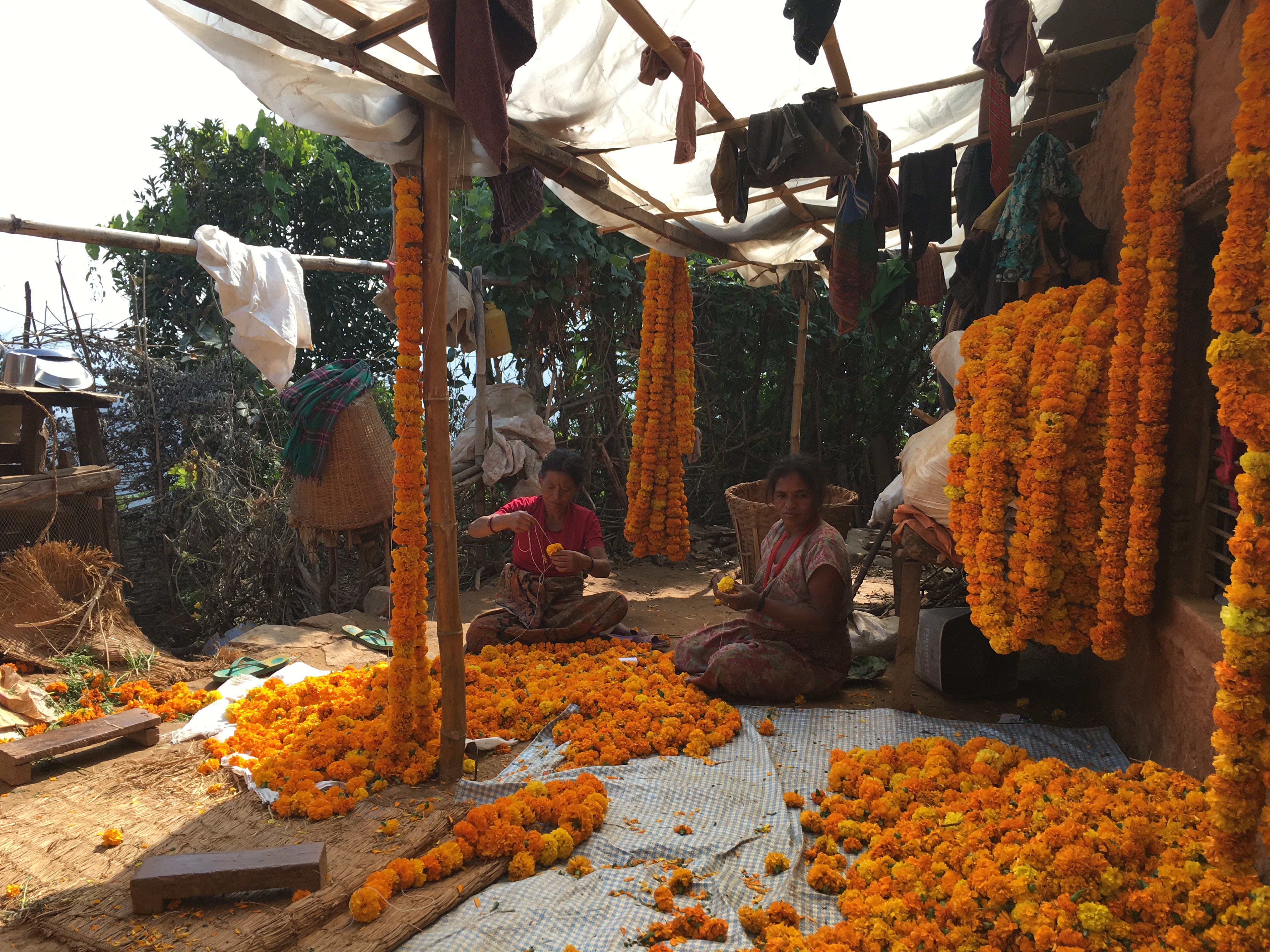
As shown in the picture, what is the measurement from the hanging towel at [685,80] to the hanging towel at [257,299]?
2.86 meters

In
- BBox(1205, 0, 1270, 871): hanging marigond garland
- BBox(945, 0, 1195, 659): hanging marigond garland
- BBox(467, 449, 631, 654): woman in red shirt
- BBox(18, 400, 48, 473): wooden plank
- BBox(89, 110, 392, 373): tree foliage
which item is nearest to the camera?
BBox(1205, 0, 1270, 871): hanging marigond garland

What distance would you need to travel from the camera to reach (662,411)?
809 centimetres

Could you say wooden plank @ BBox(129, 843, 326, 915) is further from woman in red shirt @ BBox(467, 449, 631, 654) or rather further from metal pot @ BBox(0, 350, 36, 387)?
metal pot @ BBox(0, 350, 36, 387)

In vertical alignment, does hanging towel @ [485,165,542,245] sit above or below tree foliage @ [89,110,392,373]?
below

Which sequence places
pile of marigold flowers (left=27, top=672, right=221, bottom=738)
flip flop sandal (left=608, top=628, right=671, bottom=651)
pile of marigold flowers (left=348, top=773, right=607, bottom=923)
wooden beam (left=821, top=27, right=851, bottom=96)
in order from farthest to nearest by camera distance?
flip flop sandal (left=608, top=628, right=671, bottom=651) < pile of marigold flowers (left=27, top=672, right=221, bottom=738) < wooden beam (left=821, top=27, right=851, bottom=96) < pile of marigold flowers (left=348, top=773, right=607, bottom=923)

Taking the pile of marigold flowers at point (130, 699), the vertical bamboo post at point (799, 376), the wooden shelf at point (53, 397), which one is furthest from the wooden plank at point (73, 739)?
the vertical bamboo post at point (799, 376)

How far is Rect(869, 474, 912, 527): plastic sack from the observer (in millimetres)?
5309

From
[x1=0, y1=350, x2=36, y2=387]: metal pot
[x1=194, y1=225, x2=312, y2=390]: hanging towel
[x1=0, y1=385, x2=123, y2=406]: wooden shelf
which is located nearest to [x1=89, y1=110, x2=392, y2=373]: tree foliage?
[x1=0, y1=385, x2=123, y2=406]: wooden shelf

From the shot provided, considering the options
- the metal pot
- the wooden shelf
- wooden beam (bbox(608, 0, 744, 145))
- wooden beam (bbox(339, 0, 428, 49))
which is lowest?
the wooden shelf

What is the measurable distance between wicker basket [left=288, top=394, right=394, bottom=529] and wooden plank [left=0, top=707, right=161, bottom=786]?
7.96 feet

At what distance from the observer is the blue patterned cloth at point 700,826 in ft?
8.78

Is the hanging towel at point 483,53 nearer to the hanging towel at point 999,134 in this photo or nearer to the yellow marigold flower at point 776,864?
the hanging towel at point 999,134

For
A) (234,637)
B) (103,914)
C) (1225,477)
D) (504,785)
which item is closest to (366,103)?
(504,785)

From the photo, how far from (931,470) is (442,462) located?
105 inches
